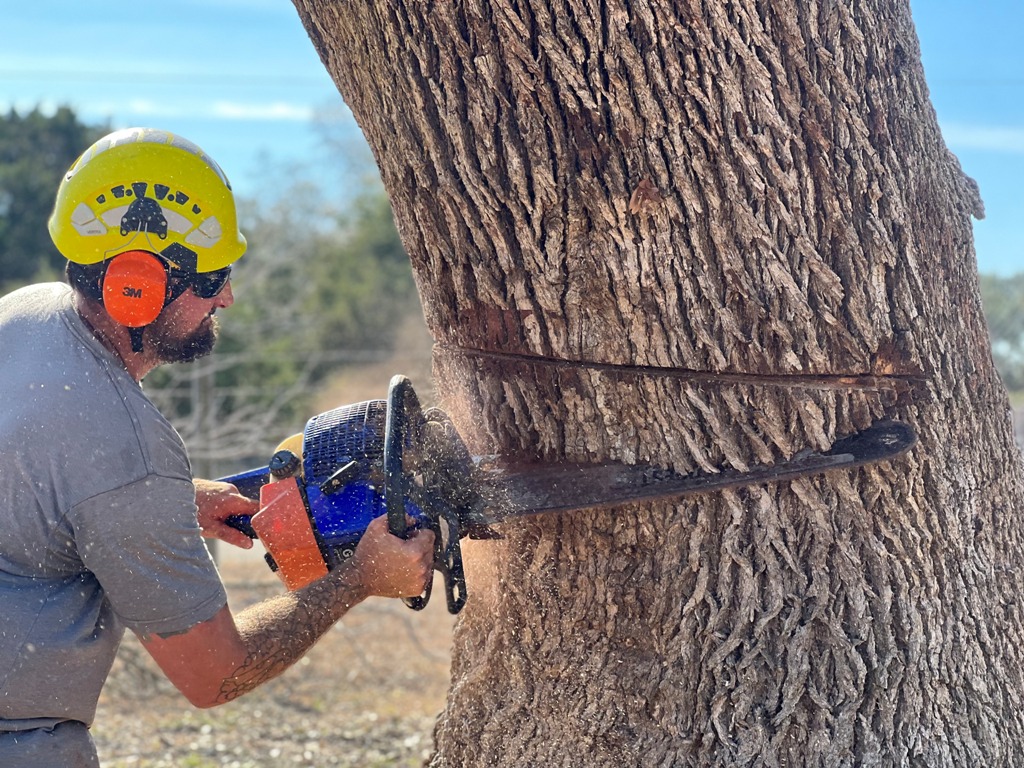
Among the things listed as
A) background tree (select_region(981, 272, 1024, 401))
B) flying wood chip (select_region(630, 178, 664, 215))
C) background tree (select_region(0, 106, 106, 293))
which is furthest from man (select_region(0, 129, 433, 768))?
background tree (select_region(981, 272, 1024, 401))

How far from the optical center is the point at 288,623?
2182mm

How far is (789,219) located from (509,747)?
132cm

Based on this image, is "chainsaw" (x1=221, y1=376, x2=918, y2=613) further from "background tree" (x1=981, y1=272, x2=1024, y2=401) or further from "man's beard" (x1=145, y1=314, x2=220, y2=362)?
"background tree" (x1=981, y1=272, x2=1024, y2=401)

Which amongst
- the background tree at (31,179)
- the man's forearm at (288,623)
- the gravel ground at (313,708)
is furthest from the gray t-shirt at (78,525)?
the background tree at (31,179)

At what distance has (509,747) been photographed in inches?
92.5

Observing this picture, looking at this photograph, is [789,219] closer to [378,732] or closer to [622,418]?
[622,418]

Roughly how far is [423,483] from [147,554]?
571 millimetres

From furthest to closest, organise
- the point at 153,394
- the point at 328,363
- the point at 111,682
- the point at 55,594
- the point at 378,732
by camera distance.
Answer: the point at 328,363 < the point at 153,394 < the point at 111,682 < the point at 378,732 < the point at 55,594

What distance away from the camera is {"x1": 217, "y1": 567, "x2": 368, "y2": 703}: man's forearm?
2.14 metres

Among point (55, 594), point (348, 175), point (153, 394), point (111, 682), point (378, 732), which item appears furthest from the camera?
point (348, 175)

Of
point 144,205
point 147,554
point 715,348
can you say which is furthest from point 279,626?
point 715,348

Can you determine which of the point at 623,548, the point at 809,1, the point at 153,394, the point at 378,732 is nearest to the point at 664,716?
the point at 623,548

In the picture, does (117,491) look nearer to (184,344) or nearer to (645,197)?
(184,344)

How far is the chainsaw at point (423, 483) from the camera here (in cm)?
208
